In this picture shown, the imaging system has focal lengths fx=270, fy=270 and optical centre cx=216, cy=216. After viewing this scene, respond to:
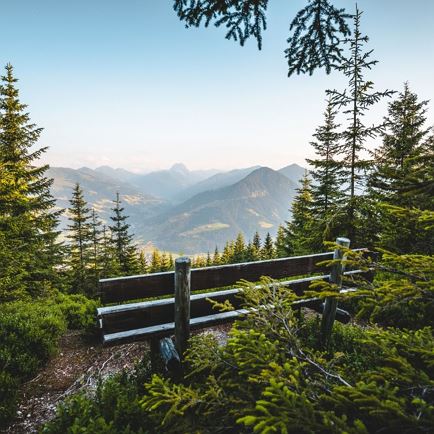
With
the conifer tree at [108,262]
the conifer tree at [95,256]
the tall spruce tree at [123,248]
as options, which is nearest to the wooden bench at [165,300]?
the conifer tree at [95,256]

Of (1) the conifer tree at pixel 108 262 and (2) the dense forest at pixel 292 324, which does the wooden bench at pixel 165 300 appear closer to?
(2) the dense forest at pixel 292 324

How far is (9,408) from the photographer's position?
3.59 meters

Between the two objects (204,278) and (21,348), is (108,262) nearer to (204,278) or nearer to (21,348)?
(21,348)

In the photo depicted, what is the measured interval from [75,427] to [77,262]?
1158 inches

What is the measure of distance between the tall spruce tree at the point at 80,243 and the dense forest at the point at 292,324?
0.45ft

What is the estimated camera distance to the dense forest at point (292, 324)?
68.3 inches

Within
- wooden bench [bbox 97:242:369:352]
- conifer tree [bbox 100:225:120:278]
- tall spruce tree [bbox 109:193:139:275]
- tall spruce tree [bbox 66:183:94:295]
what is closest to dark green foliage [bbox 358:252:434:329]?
wooden bench [bbox 97:242:369:352]

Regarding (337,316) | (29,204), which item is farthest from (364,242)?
(29,204)

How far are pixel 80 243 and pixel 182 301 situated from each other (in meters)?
28.2

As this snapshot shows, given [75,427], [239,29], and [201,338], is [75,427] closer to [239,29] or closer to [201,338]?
[201,338]

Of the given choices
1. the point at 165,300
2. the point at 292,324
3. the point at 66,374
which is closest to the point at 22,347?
the point at 66,374

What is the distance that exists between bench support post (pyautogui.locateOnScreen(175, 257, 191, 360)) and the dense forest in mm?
178

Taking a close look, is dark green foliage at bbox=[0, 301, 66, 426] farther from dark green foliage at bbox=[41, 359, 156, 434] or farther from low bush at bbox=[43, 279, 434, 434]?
low bush at bbox=[43, 279, 434, 434]

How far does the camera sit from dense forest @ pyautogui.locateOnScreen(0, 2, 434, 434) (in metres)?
1.74
